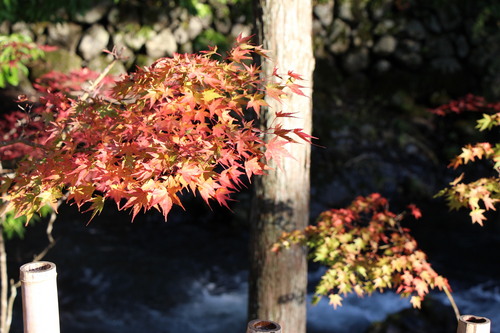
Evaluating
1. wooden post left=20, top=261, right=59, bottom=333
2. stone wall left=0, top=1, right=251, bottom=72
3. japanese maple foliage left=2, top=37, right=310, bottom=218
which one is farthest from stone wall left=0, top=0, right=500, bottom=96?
wooden post left=20, top=261, right=59, bottom=333

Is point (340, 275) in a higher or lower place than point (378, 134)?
lower

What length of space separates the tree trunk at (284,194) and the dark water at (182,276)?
2.25 metres

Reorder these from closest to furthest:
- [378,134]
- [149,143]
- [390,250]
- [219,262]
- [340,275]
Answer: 1. [149,143]
2. [340,275]
3. [390,250]
4. [219,262]
5. [378,134]

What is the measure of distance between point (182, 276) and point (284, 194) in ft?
12.1

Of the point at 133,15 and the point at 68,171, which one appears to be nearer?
the point at 68,171

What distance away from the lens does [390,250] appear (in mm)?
3625

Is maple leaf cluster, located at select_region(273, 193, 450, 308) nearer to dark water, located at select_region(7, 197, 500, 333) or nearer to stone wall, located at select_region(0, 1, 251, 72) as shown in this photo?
dark water, located at select_region(7, 197, 500, 333)

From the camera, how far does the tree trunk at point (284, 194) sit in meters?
3.60

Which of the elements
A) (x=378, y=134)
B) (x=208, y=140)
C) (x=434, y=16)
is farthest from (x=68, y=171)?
(x=434, y=16)

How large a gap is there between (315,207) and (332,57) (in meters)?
3.49

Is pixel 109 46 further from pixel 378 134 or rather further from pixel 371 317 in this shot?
pixel 371 317

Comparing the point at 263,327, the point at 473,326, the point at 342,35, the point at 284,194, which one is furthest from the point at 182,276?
the point at 342,35

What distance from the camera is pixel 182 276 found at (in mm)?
7035

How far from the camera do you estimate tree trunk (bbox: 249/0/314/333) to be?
360 centimetres
